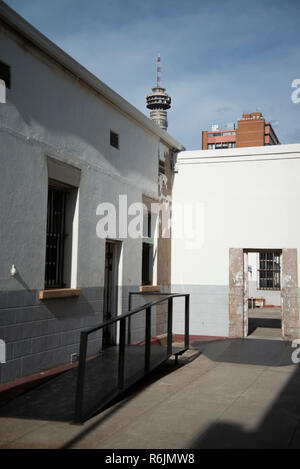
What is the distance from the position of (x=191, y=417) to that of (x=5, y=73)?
500 cm

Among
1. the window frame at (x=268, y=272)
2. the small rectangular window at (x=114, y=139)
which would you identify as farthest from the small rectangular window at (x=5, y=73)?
the window frame at (x=268, y=272)

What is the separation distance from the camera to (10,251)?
6449 millimetres

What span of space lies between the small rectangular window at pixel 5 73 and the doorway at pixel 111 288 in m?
3.82

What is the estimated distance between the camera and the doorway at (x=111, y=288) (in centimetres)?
952

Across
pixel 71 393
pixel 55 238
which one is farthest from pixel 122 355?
pixel 55 238

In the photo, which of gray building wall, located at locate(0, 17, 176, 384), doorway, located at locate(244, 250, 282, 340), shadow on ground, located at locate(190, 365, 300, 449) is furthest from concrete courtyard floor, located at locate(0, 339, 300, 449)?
doorway, located at locate(244, 250, 282, 340)

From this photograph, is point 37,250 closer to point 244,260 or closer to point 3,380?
point 3,380

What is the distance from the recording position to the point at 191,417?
502cm

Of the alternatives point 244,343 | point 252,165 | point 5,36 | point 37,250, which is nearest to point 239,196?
point 252,165

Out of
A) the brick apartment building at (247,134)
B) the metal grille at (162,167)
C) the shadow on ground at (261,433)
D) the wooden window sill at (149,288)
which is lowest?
the shadow on ground at (261,433)

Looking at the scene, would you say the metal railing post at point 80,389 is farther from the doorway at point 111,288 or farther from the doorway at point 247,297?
the doorway at point 247,297

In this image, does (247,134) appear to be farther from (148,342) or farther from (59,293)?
(148,342)

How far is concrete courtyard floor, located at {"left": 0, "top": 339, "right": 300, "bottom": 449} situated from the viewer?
4.30m

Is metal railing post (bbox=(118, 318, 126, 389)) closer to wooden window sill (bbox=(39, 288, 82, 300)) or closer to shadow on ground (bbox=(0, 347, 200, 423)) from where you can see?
shadow on ground (bbox=(0, 347, 200, 423))
